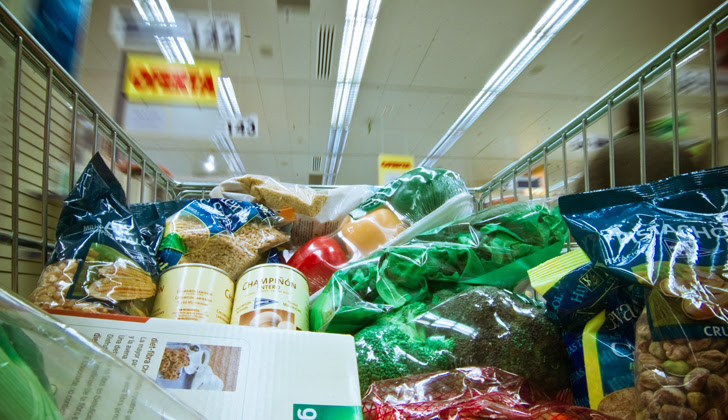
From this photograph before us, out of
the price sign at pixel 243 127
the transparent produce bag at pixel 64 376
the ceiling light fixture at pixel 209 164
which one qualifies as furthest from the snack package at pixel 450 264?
the ceiling light fixture at pixel 209 164

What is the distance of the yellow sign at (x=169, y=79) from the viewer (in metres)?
2.59

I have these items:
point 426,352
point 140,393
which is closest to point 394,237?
point 426,352

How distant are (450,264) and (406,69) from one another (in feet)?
9.96

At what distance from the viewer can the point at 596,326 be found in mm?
528

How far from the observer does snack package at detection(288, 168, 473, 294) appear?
2.68 ft

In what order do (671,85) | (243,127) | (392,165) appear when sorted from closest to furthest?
(671,85) < (392,165) < (243,127)

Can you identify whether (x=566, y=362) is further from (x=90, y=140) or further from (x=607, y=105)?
(x=90, y=140)

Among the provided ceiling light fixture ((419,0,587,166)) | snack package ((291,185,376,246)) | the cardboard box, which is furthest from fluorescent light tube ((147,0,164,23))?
the cardboard box

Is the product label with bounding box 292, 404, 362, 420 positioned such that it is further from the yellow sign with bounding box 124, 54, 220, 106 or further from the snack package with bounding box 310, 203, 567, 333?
the yellow sign with bounding box 124, 54, 220, 106

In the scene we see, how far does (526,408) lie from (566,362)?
0.56ft

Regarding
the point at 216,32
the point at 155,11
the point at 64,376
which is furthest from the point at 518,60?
the point at 64,376

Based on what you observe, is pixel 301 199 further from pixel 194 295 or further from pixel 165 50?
pixel 165 50

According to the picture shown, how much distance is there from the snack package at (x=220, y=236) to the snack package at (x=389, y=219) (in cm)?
10

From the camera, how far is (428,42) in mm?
3121
